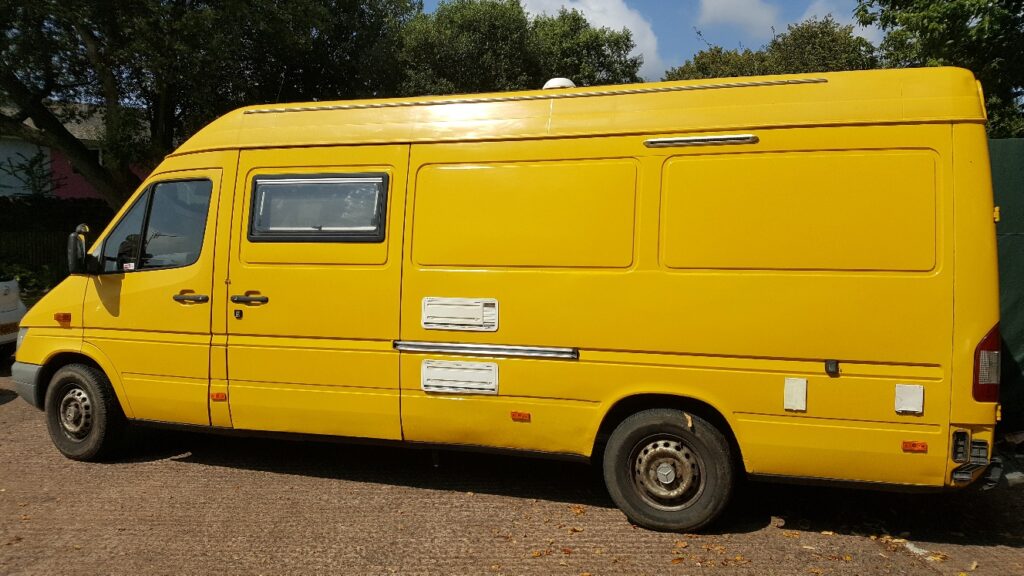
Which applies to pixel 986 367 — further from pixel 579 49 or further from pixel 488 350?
pixel 579 49

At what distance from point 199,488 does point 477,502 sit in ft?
6.51

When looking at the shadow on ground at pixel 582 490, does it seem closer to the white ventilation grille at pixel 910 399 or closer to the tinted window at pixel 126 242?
the white ventilation grille at pixel 910 399

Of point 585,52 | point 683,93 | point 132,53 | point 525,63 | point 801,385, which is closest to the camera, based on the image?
point 801,385

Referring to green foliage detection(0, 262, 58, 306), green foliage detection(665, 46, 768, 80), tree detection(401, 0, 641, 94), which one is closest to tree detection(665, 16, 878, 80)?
green foliage detection(665, 46, 768, 80)

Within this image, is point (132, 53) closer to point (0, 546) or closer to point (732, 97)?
point (0, 546)

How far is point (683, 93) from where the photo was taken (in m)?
4.48

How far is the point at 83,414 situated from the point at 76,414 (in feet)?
0.26

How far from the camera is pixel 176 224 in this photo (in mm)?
5539

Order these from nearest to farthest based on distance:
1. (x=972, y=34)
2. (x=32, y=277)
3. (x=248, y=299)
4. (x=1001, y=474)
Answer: (x=1001, y=474), (x=248, y=299), (x=972, y=34), (x=32, y=277)

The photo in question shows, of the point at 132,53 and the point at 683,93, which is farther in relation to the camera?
the point at 132,53

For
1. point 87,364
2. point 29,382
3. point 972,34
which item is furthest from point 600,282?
point 972,34

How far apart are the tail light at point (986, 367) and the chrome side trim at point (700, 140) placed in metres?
1.57

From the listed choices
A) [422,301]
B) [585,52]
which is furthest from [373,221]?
[585,52]

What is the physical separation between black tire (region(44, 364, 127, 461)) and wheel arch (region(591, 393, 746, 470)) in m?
3.77
